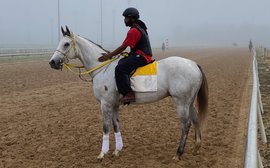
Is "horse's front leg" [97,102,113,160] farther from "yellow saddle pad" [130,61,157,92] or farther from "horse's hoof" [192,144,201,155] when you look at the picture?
"horse's hoof" [192,144,201,155]

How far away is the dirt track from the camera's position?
250 inches

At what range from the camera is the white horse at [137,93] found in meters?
6.39

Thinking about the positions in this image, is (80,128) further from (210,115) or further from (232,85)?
(232,85)

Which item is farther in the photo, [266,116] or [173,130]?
[266,116]

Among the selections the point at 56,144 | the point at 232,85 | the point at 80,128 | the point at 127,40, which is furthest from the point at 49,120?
the point at 232,85

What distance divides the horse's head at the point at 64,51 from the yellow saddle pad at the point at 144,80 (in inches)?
48.4

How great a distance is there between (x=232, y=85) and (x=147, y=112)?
6.66m

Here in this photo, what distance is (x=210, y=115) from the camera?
32.1 feet

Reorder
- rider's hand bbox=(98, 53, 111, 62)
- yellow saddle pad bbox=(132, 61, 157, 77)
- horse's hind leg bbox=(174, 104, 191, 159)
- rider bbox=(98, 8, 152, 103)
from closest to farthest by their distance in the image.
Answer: rider bbox=(98, 8, 152, 103) < horse's hind leg bbox=(174, 104, 191, 159) < yellow saddle pad bbox=(132, 61, 157, 77) < rider's hand bbox=(98, 53, 111, 62)

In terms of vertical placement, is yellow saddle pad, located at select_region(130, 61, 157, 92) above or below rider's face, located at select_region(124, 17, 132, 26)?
below

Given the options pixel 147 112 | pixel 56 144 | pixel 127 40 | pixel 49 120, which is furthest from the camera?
pixel 147 112

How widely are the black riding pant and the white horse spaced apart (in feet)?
0.54

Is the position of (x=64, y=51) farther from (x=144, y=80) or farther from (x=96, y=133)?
(x=96, y=133)

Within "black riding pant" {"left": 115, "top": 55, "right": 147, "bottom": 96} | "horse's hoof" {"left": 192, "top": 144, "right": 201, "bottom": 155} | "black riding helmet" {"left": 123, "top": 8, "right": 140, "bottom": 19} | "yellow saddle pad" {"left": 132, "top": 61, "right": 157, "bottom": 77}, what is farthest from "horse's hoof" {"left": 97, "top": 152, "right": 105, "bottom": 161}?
"black riding helmet" {"left": 123, "top": 8, "right": 140, "bottom": 19}
